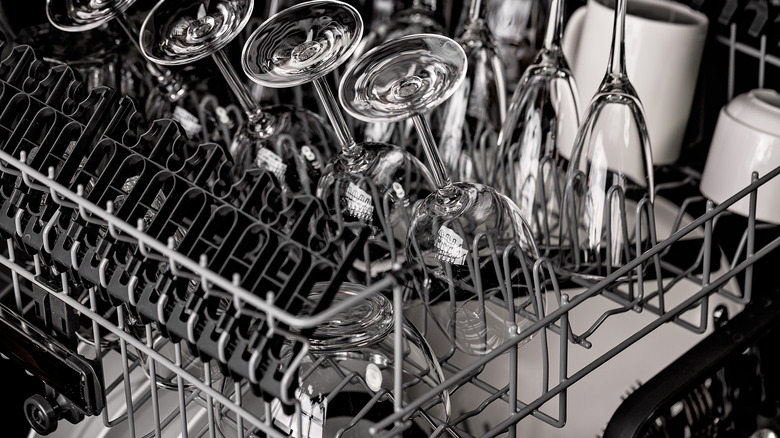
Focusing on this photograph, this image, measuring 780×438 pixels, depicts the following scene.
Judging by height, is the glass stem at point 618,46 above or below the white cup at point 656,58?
above

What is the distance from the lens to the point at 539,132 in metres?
0.78

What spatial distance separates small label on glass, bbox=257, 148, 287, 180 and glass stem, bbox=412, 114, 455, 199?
0.17 metres

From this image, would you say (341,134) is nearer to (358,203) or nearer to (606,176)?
(358,203)

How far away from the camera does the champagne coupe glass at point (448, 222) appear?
53 centimetres

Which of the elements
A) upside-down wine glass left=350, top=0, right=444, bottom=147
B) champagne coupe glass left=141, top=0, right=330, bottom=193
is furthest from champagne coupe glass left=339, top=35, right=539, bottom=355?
upside-down wine glass left=350, top=0, right=444, bottom=147

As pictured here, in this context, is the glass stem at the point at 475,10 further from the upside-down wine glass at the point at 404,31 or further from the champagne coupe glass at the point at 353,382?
the champagne coupe glass at the point at 353,382

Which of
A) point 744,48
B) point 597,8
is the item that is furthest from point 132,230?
point 744,48

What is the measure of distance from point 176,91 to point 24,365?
1.03 feet

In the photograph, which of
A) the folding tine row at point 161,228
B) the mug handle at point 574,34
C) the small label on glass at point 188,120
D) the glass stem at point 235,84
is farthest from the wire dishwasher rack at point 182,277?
the mug handle at point 574,34

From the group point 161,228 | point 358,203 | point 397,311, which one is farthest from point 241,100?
point 397,311

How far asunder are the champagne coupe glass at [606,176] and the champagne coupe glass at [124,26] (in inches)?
14.1

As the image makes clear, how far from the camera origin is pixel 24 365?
58 cm

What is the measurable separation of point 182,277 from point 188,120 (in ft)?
1.28

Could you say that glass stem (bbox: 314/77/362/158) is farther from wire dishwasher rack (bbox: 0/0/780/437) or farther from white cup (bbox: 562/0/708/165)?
white cup (bbox: 562/0/708/165)
